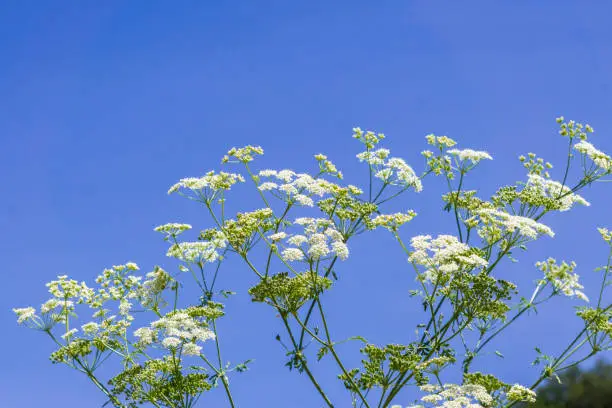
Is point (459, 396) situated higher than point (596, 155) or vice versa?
point (596, 155)

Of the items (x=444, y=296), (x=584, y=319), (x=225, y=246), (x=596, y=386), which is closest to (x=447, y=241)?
(x=444, y=296)

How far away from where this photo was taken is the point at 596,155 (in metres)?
12.2

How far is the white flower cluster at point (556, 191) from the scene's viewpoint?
39.7ft

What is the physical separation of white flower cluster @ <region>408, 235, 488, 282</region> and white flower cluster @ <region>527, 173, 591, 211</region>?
5.92 ft

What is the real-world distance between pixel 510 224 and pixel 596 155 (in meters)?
2.24

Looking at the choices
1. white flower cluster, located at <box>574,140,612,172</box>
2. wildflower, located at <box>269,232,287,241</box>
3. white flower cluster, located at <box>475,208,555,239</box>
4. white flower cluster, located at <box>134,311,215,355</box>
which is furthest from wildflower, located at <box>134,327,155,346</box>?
white flower cluster, located at <box>574,140,612,172</box>

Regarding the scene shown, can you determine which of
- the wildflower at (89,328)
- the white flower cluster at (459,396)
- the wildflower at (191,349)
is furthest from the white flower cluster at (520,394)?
the wildflower at (89,328)

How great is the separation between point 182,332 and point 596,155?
679 centimetres

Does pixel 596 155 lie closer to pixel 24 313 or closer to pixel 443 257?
pixel 443 257

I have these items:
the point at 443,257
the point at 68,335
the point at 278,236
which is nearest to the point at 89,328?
the point at 68,335

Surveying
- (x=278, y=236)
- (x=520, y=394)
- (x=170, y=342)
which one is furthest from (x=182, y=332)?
(x=520, y=394)

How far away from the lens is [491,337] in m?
11.6

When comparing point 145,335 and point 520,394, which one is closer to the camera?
point 520,394

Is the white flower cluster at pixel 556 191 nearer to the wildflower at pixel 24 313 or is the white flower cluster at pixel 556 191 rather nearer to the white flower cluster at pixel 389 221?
the white flower cluster at pixel 389 221
